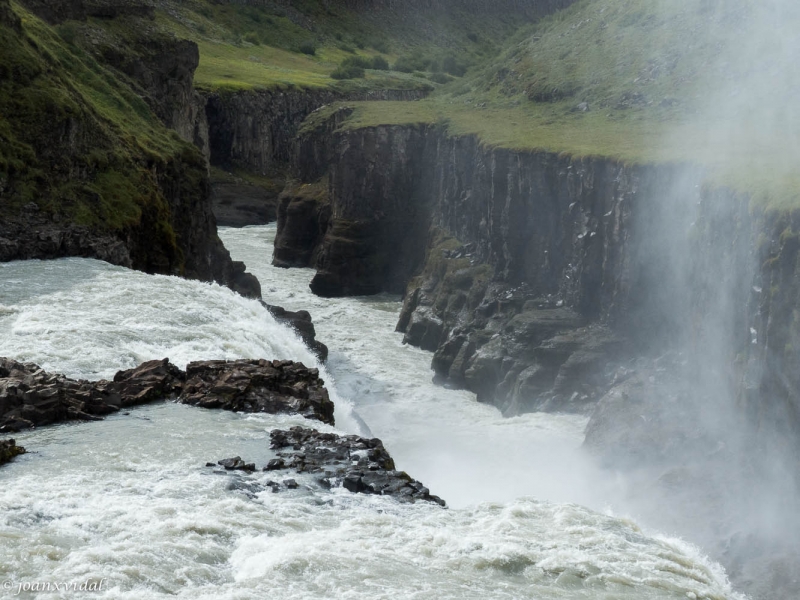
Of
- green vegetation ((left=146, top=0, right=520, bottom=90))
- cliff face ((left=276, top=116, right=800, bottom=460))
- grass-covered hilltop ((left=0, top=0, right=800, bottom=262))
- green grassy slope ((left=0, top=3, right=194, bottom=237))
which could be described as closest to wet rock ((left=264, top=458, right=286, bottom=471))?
cliff face ((left=276, top=116, right=800, bottom=460))

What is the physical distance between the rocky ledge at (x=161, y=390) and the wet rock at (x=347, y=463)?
2.58 m

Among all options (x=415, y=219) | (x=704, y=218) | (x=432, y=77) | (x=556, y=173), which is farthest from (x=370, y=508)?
(x=432, y=77)

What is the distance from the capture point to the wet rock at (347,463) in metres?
22.5

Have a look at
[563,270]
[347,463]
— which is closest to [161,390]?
[347,463]

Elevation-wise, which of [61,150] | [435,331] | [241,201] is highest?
[61,150]

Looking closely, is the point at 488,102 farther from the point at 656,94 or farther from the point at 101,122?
the point at 101,122

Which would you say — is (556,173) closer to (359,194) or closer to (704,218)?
(704,218)

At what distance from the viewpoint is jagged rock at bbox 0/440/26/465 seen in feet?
73.4

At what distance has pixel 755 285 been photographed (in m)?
32.7

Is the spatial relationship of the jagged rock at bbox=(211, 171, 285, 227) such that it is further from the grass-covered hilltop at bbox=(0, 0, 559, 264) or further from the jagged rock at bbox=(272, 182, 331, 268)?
the jagged rock at bbox=(272, 182, 331, 268)

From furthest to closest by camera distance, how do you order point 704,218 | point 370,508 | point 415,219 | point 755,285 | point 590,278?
point 415,219
point 590,278
point 704,218
point 755,285
point 370,508

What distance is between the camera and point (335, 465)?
23.5 metres

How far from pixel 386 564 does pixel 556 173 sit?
33.3 meters

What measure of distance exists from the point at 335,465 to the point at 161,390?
6.89 metres
